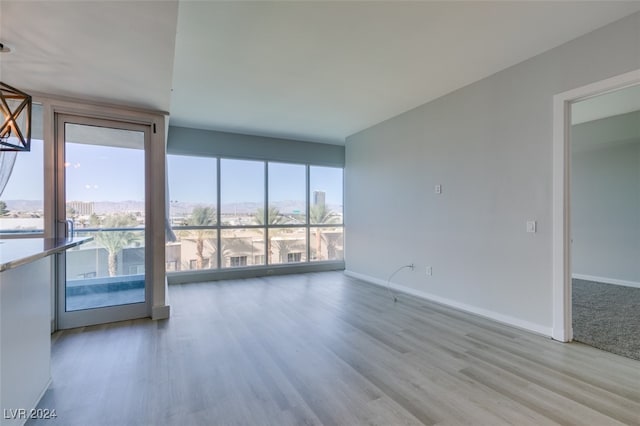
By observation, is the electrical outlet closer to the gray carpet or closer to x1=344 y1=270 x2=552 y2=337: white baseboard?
x1=344 y1=270 x2=552 y2=337: white baseboard

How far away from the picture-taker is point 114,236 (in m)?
3.49

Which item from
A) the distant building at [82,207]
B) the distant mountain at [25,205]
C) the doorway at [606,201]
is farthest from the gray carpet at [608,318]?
the distant mountain at [25,205]

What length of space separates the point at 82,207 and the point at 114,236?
17.3 inches

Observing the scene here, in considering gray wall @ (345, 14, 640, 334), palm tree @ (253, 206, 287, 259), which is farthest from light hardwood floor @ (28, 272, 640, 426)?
palm tree @ (253, 206, 287, 259)

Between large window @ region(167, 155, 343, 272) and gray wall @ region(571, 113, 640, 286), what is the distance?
4.47m

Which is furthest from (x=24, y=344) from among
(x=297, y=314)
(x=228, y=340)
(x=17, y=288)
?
(x=297, y=314)

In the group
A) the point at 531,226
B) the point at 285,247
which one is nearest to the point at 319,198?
the point at 285,247

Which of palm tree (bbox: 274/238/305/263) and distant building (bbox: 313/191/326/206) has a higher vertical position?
distant building (bbox: 313/191/326/206)

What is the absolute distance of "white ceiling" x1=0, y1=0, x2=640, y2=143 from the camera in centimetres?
199

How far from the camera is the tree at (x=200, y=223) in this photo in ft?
17.9

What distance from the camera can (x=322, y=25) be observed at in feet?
8.22

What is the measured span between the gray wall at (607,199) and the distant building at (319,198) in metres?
4.73

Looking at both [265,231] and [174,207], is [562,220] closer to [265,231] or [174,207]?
[265,231]

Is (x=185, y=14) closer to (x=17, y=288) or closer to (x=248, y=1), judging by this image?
(x=248, y=1)
